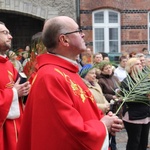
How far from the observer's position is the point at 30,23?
1340 centimetres

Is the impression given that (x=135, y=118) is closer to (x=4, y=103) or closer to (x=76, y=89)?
(x=4, y=103)

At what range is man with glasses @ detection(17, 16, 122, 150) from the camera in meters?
2.22

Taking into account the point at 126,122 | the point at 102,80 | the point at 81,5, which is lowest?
the point at 126,122

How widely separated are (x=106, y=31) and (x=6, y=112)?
10.5m

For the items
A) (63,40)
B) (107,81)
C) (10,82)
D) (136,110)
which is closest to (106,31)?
(107,81)

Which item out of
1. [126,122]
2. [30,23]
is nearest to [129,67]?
[126,122]

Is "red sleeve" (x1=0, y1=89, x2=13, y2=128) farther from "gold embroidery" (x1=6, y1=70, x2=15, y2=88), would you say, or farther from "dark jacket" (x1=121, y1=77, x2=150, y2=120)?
"dark jacket" (x1=121, y1=77, x2=150, y2=120)

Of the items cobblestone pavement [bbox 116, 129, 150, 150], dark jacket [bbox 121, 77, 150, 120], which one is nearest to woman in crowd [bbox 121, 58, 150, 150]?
dark jacket [bbox 121, 77, 150, 120]

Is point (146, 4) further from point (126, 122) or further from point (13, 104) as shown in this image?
point (13, 104)

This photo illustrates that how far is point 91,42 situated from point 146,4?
2.58m

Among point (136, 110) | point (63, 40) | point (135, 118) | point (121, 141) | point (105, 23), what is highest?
point (105, 23)

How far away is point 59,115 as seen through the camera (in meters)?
2.21

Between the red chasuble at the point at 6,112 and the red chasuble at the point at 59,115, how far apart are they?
103 cm

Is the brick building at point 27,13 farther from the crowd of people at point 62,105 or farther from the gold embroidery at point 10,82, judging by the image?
the crowd of people at point 62,105
